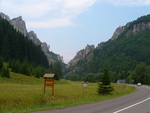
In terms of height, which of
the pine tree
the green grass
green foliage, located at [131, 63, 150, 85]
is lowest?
the green grass

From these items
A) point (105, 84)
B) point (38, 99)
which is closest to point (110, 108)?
point (38, 99)

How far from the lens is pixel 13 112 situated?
12258 millimetres

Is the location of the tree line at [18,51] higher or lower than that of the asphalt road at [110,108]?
higher

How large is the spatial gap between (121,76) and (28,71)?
3051 inches

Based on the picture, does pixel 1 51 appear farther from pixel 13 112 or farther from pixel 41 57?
pixel 13 112

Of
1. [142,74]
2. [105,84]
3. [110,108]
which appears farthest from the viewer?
[142,74]

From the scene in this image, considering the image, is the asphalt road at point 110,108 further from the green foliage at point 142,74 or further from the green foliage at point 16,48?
the green foliage at point 16,48

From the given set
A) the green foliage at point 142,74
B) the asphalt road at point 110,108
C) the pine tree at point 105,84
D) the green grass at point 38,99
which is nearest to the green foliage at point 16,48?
the green foliage at point 142,74

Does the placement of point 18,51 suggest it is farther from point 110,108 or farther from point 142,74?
point 110,108

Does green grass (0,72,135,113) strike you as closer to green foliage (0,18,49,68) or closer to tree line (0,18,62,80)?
tree line (0,18,62,80)

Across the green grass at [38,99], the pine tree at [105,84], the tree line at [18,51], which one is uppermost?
the tree line at [18,51]

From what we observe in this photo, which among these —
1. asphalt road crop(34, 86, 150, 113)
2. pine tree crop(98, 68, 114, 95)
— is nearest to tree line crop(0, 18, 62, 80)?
pine tree crop(98, 68, 114, 95)

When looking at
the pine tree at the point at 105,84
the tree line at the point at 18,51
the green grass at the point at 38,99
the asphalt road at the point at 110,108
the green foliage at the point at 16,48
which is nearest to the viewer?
the asphalt road at the point at 110,108

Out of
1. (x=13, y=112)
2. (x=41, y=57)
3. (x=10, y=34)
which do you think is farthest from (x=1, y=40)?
(x=13, y=112)
